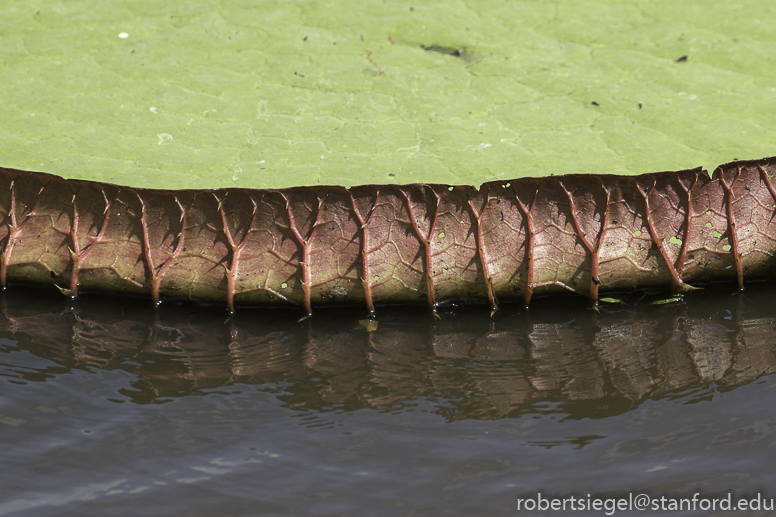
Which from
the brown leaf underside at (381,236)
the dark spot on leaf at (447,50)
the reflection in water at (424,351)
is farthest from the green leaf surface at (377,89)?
the reflection in water at (424,351)

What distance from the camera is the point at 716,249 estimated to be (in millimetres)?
2133

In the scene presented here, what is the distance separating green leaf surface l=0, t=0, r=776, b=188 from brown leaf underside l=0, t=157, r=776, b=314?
14 cm

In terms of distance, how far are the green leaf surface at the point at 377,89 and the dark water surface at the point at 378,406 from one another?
0.50 metres

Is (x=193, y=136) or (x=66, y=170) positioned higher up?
(x=193, y=136)

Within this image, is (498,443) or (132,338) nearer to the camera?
(498,443)

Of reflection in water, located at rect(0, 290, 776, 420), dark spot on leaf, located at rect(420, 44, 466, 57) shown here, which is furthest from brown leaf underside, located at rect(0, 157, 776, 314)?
dark spot on leaf, located at rect(420, 44, 466, 57)

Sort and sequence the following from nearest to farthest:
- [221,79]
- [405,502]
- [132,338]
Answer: [405,502], [132,338], [221,79]

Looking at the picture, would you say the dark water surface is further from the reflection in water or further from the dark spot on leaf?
the dark spot on leaf

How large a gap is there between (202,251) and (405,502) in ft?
3.44

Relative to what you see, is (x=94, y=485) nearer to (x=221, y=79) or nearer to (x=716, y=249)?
(x=221, y=79)

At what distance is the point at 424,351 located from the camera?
192 centimetres

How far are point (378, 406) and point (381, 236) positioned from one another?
57 centimetres

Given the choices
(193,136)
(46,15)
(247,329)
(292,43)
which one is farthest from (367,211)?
Result: (46,15)

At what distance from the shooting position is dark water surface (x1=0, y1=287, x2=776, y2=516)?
1448mm
